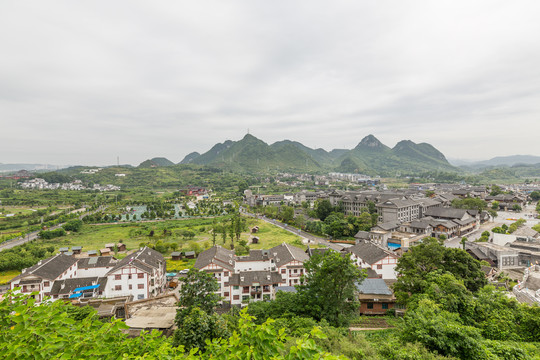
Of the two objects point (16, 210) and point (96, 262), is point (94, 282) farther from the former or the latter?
point (16, 210)

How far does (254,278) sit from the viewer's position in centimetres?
2019

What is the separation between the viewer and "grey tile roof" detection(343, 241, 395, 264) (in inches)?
923

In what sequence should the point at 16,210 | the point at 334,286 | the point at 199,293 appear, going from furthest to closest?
1. the point at 16,210
2. the point at 199,293
3. the point at 334,286

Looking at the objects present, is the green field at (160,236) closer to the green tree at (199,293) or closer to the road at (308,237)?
the road at (308,237)

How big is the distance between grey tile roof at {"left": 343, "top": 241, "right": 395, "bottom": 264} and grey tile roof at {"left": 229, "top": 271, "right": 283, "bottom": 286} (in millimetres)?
9084

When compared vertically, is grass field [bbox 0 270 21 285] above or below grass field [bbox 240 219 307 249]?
below

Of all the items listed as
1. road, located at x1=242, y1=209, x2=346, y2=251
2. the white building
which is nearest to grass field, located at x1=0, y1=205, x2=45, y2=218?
road, located at x1=242, y1=209, x2=346, y2=251

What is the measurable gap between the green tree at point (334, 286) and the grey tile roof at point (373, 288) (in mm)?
4855

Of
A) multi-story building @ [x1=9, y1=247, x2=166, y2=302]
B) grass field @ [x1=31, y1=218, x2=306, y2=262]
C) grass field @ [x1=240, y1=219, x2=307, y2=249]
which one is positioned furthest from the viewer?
grass field @ [x1=31, y1=218, x2=306, y2=262]

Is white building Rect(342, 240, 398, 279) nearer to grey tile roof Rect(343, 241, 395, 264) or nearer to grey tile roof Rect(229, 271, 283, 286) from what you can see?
grey tile roof Rect(343, 241, 395, 264)

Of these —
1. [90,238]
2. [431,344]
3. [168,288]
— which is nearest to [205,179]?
[90,238]

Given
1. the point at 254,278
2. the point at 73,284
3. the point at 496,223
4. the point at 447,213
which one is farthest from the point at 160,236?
the point at 496,223

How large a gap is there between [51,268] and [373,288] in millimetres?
26470

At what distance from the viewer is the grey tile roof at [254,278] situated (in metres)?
19.7
